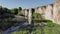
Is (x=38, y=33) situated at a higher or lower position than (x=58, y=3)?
lower

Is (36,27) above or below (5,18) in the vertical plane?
below

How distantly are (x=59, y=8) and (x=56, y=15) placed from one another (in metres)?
1.31

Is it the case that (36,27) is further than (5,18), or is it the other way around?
(5,18)

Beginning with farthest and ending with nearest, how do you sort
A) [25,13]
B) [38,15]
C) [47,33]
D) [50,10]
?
[25,13]
[38,15]
[50,10]
[47,33]

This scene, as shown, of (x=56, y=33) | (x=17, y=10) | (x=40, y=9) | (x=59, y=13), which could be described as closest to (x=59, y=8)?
(x=59, y=13)

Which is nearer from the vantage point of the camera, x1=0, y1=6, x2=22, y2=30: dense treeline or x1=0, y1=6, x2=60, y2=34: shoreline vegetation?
x1=0, y1=6, x2=60, y2=34: shoreline vegetation

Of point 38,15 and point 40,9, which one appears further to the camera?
point 40,9

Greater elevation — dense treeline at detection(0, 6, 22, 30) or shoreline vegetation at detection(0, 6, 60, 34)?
dense treeline at detection(0, 6, 22, 30)

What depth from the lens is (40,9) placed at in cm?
3197

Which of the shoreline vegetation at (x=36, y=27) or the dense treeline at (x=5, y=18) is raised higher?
the dense treeline at (x=5, y=18)

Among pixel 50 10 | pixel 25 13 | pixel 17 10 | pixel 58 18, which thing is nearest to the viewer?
pixel 58 18

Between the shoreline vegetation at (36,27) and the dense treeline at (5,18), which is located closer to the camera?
the shoreline vegetation at (36,27)

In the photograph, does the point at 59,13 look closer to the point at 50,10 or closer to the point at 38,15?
the point at 50,10

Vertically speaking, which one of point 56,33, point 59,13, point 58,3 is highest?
point 58,3
